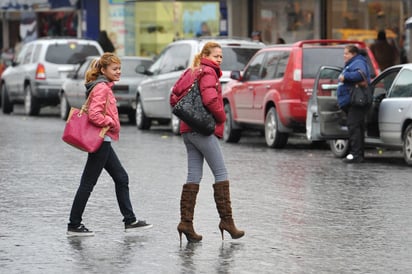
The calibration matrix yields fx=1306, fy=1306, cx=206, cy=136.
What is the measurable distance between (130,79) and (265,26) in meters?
7.06

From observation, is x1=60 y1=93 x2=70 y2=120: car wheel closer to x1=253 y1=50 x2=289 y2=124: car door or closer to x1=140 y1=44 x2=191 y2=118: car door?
x1=140 y1=44 x2=191 y2=118: car door

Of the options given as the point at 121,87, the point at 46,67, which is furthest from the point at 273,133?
the point at 46,67

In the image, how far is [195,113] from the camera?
10.2 meters

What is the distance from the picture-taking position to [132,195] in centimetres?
1367

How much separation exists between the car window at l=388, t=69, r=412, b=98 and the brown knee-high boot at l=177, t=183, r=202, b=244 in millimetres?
7978

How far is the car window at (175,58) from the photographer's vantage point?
2489cm

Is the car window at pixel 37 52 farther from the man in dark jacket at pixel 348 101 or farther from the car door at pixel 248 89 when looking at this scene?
the man in dark jacket at pixel 348 101

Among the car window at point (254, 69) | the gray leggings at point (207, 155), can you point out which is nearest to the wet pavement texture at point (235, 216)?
the gray leggings at point (207, 155)

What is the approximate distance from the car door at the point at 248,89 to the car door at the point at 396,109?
3.81 metres

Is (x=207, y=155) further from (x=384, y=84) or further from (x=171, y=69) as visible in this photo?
(x=171, y=69)

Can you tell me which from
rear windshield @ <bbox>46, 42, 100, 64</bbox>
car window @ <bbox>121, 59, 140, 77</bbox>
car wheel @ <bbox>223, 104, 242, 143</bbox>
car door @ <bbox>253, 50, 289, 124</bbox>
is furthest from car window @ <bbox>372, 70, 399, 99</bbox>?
rear windshield @ <bbox>46, 42, 100, 64</bbox>

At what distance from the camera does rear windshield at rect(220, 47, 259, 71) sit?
78.7ft

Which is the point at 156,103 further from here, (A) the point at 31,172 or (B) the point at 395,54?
(A) the point at 31,172

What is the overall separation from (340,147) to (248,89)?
3136 millimetres
